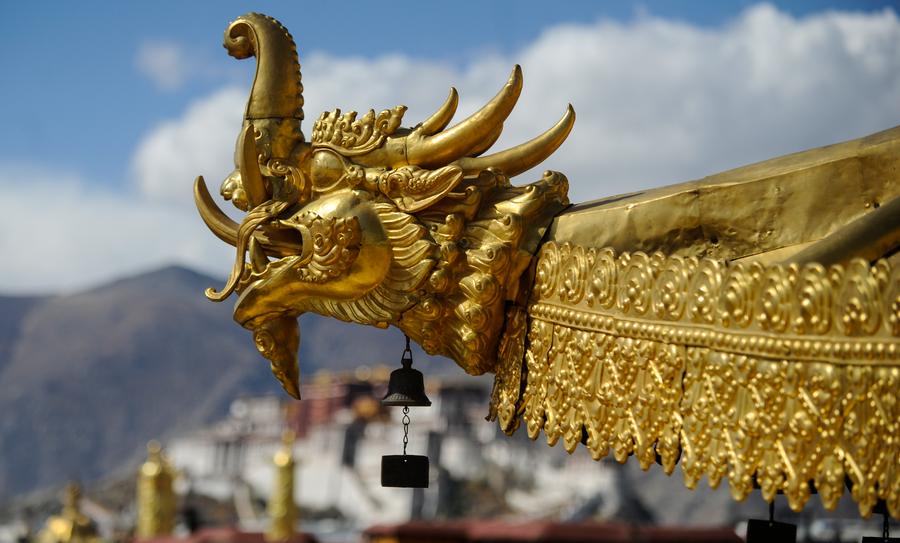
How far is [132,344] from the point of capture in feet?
549

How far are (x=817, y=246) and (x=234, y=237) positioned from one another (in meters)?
1.91

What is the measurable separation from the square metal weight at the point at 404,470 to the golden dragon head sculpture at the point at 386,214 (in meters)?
0.59

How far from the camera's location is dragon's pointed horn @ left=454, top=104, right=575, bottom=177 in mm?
3832

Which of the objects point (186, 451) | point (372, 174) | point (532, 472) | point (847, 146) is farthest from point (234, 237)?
point (186, 451)

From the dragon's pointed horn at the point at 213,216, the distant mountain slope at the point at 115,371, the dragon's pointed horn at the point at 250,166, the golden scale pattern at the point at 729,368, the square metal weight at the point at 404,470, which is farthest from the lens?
the distant mountain slope at the point at 115,371

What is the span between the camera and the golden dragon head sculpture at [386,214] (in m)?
3.77

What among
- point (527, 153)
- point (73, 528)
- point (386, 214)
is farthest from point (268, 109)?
point (73, 528)

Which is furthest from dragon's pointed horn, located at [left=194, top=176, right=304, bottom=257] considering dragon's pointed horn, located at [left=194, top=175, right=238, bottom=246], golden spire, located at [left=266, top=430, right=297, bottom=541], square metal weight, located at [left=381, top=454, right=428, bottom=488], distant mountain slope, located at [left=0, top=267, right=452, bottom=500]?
distant mountain slope, located at [left=0, top=267, right=452, bottom=500]

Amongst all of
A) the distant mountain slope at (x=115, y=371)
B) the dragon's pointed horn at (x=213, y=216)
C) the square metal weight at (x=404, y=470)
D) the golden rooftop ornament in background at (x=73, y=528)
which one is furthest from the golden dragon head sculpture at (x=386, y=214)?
the distant mountain slope at (x=115, y=371)

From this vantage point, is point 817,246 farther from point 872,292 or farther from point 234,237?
point 234,237

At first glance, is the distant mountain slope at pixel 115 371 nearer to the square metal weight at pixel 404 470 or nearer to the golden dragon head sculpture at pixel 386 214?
the square metal weight at pixel 404 470

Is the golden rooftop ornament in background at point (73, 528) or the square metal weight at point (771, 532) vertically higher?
the square metal weight at point (771, 532)

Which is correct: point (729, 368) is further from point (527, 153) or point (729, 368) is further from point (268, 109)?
point (268, 109)

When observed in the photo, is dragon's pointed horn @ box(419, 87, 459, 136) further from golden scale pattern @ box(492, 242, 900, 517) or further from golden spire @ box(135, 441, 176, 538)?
golden spire @ box(135, 441, 176, 538)
